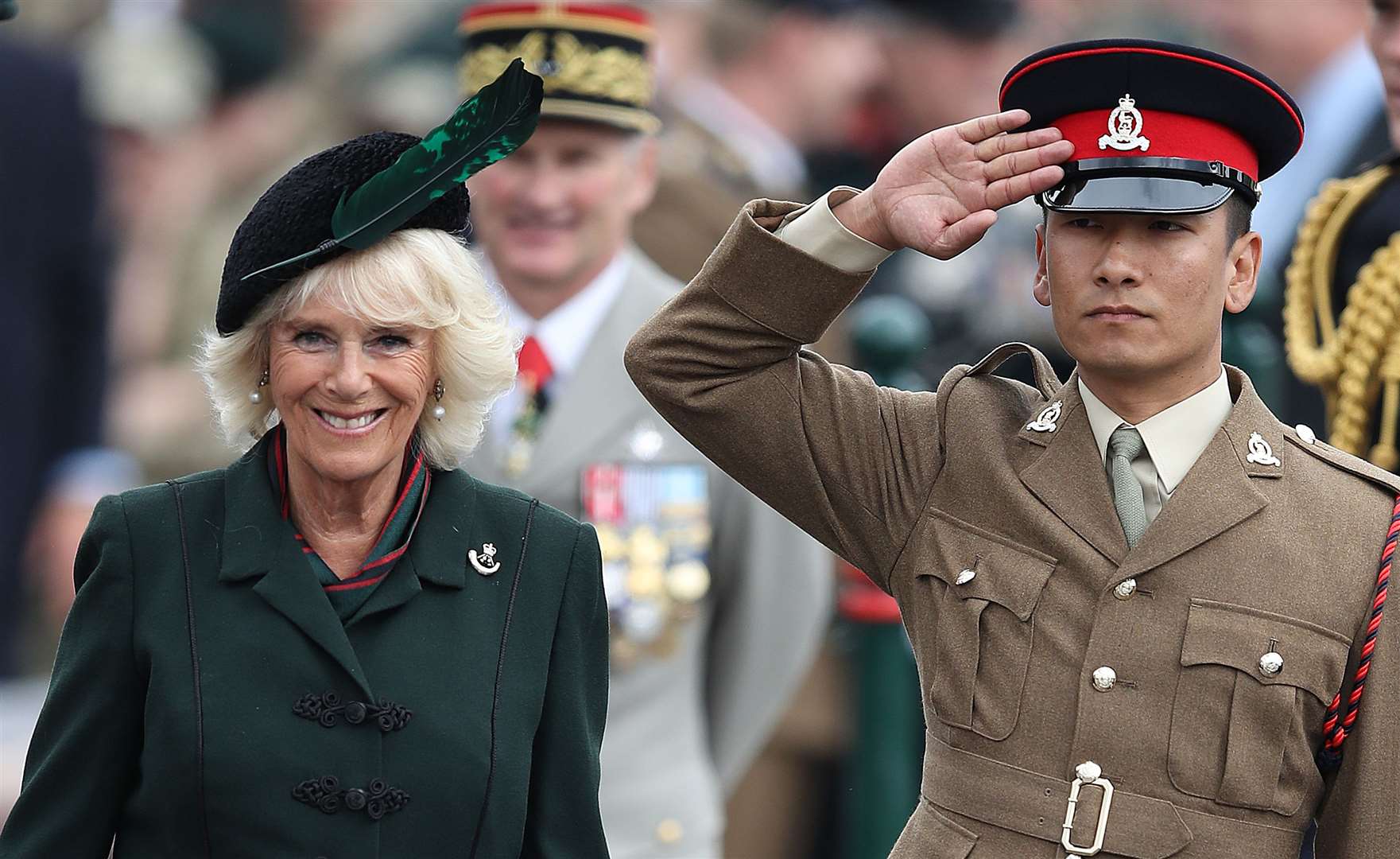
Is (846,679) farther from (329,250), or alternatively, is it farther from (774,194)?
(329,250)

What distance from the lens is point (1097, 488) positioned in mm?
4051

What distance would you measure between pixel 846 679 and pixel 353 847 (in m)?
3.46

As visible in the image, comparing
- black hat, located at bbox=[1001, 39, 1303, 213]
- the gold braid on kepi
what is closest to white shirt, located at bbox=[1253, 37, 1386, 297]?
the gold braid on kepi

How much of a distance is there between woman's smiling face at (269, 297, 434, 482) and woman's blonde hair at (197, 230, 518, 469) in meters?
0.03

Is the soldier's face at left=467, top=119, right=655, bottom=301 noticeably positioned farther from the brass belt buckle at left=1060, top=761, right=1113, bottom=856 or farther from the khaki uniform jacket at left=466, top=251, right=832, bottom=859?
the brass belt buckle at left=1060, top=761, right=1113, bottom=856

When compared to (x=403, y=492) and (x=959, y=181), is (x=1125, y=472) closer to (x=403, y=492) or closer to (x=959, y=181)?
(x=959, y=181)

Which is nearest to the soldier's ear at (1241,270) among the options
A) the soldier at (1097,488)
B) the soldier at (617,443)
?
the soldier at (1097,488)

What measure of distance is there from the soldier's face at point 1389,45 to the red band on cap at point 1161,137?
133 centimetres

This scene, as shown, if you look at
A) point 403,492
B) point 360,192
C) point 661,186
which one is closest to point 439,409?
point 403,492

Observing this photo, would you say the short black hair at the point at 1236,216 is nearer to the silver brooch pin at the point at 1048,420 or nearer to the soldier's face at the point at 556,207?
the silver brooch pin at the point at 1048,420

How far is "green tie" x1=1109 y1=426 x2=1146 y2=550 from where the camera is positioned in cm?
406

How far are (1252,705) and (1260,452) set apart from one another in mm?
422

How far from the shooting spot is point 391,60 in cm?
991

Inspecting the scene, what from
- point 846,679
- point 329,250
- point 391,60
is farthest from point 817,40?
point 329,250
